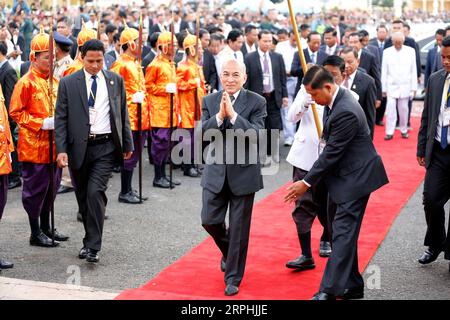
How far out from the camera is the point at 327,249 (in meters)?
7.40

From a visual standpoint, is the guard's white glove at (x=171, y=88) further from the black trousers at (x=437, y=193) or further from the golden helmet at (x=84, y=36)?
the black trousers at (x=437, y=193)

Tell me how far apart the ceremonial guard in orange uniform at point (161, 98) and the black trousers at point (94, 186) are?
10.2 feet

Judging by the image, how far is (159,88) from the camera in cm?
1044

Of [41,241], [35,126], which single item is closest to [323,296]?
[41,241]

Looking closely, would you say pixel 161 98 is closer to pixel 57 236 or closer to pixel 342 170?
pixel 57 236

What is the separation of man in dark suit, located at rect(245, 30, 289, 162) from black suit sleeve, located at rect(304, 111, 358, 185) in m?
6.24

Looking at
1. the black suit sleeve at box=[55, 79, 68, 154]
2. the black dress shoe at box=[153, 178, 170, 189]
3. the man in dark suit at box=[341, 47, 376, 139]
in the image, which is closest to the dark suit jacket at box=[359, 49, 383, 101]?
the black dress shoe at box=[153, 178, 170, 189]

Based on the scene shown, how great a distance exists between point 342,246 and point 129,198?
4.29 metres

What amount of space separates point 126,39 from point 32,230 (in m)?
2.91

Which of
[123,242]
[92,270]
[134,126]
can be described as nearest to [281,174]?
[134,126]

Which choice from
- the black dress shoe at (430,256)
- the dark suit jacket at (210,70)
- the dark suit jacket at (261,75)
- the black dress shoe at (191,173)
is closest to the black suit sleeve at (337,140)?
the black dress shoe at (430,256)

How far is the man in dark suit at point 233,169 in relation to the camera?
6234mm

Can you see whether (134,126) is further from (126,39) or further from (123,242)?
(123,242)

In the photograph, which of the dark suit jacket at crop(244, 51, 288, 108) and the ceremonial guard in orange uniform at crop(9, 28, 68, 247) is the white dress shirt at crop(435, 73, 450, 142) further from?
the dark suit jacket at crop(244, 51, 288, 108)
